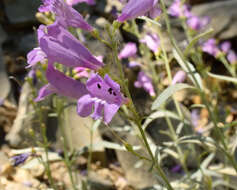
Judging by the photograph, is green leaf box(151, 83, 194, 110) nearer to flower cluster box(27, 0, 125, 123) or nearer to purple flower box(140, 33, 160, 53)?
flower cluster box(27, 0, 125, 123)

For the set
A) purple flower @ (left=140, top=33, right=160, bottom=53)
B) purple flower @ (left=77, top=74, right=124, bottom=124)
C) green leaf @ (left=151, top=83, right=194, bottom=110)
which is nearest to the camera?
purple flower @ (left=77, top=74, right=124, bottom=124)

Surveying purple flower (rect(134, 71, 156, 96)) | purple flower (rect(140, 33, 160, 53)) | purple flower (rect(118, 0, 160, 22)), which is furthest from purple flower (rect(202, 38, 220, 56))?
purple flower (rect(118, 0, 160, 22))

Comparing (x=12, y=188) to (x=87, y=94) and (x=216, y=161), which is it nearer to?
(x=87, y=94)

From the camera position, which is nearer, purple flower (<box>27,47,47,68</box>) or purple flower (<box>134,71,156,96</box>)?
purple flower (<box>27,47,47,68</box>)

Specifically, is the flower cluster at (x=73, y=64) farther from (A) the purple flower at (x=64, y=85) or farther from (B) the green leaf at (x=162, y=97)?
(B) the green leaf at (x=162, y=97)

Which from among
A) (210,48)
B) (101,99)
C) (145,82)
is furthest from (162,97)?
(210,48)

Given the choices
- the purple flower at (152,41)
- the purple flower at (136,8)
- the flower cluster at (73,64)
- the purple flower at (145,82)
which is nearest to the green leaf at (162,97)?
the flower cluster at (73,64)

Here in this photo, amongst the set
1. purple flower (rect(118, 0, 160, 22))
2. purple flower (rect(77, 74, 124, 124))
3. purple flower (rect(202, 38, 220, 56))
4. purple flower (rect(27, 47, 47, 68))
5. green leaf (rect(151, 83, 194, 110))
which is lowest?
purple flower (rect(202, 38, 220, 56))

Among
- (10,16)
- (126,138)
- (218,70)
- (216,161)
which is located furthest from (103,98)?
(218,70)
